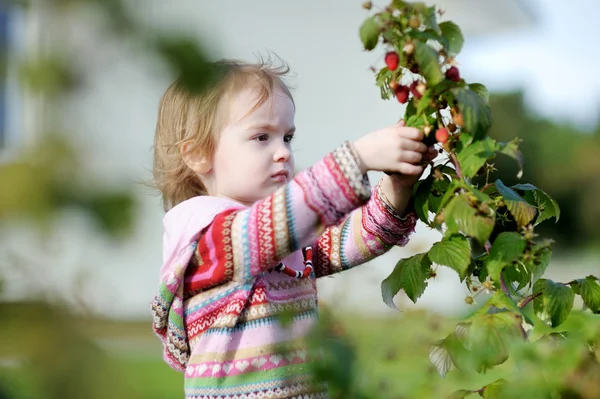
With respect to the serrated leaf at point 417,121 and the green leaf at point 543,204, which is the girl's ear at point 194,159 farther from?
the green leaf at point 543,204

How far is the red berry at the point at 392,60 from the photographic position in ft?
4.65

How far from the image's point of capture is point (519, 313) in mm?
1274

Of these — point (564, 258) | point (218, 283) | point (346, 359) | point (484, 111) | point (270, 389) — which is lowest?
point (564, 258)

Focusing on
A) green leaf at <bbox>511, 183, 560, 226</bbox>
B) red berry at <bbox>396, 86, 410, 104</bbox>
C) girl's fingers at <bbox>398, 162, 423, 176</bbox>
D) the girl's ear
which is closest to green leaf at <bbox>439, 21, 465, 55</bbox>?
red berry at <bbox>396, 86, 410, 104</bbox>

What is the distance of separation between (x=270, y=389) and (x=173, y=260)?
34 centimetres

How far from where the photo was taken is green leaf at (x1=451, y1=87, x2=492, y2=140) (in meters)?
1.31

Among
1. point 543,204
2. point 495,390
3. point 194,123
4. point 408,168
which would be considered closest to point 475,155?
point 408,168

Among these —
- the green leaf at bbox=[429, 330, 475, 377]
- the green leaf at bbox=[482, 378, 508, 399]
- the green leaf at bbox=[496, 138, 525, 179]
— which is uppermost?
the green leaf at bbox=[496, 138, 525, 179]

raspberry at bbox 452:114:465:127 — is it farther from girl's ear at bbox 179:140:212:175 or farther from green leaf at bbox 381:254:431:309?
girl's ear at bbox 179:140:212:175

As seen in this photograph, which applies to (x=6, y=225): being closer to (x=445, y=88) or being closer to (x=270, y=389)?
(x=445, y=88)

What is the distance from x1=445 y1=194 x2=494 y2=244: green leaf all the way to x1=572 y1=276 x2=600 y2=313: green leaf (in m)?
0.30

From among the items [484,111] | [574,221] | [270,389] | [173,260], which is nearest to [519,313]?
[484,111]

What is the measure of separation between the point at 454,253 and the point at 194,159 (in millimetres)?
768

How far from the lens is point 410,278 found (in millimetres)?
1501
